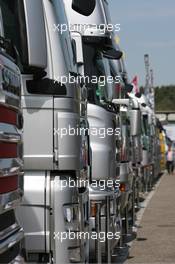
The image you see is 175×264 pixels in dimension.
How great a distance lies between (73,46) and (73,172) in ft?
4.38

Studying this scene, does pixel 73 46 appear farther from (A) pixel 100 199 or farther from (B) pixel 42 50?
(A) pixel 100 199

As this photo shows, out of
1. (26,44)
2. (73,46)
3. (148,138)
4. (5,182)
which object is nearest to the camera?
(5,182)

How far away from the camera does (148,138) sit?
24.1m

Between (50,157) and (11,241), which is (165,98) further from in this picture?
(11,241)

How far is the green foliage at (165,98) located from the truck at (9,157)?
337 feet

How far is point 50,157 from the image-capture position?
17.3 feet

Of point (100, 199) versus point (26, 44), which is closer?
point (26, 44)

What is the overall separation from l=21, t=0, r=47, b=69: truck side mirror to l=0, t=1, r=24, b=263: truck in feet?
1.09

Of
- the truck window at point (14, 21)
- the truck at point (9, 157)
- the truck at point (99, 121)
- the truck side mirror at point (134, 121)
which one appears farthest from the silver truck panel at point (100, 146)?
the truck side mirror at point (134, 121)

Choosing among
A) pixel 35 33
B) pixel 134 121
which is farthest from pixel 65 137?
pixel 134 121

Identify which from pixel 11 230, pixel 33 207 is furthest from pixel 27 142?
pixel 11 230

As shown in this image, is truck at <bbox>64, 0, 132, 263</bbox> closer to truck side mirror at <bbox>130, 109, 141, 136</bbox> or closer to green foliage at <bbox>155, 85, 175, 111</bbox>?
truck side mirror at <bbox>130, 109, 141, 136</bbox>

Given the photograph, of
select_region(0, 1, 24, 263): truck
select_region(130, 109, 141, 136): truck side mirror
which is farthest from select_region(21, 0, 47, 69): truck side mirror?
select_region(130, 109, 141, 136): truck side mirror

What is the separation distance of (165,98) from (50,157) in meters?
104
